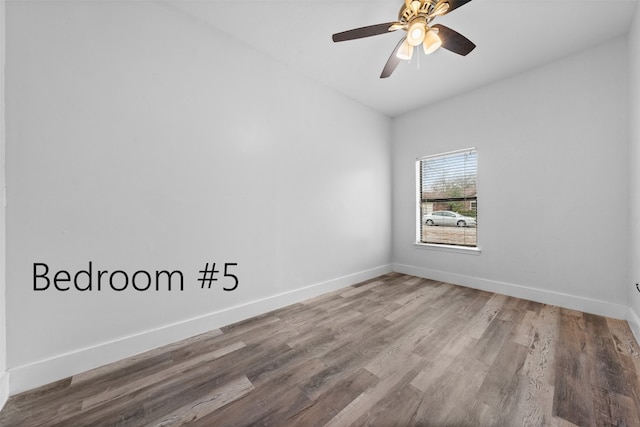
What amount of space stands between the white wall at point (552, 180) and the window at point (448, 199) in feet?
0.48

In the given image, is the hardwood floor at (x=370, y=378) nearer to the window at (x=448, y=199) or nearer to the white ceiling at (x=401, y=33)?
the window at (x=448, y=199)

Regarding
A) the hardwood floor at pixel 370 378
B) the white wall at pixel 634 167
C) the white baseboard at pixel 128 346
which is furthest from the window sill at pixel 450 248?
the white baseboard at pixel 128 346

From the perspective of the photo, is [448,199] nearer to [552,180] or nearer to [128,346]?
[552,180]

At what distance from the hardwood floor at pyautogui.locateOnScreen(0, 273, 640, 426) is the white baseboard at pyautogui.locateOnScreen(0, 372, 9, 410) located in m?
0.05

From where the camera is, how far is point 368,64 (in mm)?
2734

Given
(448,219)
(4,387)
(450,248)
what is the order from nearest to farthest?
1. (4,387)
2. (450,248)
3. (448,219)

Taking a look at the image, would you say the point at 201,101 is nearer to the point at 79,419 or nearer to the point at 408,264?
the point at 79,419

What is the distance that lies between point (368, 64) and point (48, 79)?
276 cm

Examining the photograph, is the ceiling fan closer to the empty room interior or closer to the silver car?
the empty room interior

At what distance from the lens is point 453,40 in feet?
6.21

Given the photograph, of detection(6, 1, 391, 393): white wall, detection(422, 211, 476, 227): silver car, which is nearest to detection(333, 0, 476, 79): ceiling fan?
detection(6, 1, 391, 393): white wall

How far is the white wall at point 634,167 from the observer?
198 centimetres

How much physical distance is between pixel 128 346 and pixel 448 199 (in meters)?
4.07

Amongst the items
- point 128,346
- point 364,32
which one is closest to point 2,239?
point 128,346
